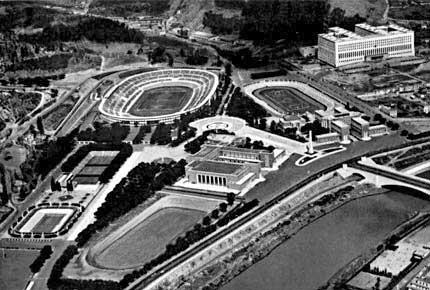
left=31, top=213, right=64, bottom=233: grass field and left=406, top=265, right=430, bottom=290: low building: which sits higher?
left=406, top=265, right=430, bottom=290: low building

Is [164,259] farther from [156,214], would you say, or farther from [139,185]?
[139,185]

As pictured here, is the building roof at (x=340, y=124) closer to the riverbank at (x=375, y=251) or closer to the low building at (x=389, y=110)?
the low building at (x=389, y=110)

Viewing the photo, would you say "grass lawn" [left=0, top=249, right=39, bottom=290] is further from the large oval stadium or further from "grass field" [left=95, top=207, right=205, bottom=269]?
the large oval stadium

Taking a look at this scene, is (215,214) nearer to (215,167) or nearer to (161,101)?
(215,167)

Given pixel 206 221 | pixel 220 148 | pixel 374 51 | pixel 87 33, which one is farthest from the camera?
pixel 87 33

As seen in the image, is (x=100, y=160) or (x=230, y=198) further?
(x=100, y=160)

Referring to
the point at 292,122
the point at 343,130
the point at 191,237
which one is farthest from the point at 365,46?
the point at 191,237

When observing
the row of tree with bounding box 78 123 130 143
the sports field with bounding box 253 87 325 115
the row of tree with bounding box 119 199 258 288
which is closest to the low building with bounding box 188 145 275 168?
the row of tree with bounding box 119 199 258 288
